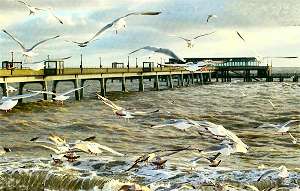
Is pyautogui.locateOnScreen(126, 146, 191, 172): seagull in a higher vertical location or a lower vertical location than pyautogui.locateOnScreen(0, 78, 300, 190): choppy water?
higher

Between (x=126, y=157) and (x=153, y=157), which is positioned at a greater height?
(x=153, y=157)

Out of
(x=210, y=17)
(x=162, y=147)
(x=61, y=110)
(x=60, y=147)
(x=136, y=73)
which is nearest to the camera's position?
(x=210, y=17)

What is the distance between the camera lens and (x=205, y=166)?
2067 centimetres

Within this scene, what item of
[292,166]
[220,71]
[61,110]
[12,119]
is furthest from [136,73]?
[292,166]

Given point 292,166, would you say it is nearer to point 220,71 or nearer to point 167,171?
point 167,171

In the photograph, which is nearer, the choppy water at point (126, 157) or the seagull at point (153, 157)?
the seagull at point (153, 157)

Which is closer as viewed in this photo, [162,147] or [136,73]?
[162,147]

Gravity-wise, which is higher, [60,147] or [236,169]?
[60,147]

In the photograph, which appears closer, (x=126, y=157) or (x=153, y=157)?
(x=153, y=157)

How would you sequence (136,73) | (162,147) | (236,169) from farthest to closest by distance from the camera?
(136,73)
(162,147)
(236,169)

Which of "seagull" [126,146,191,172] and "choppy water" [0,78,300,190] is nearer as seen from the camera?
"seagull" [126,146,191,172]

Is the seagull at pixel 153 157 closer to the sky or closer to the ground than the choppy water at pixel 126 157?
closer to the sky

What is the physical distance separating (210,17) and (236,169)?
299 inches

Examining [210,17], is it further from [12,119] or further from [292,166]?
[12,119]
